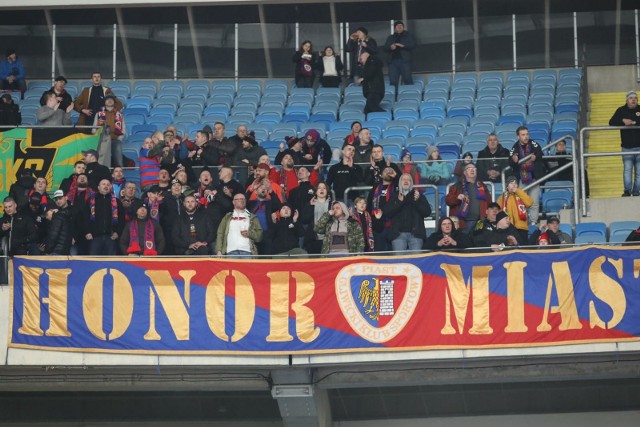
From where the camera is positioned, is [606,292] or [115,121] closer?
[606,292]

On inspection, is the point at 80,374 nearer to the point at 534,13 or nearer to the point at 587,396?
the point at 587,396

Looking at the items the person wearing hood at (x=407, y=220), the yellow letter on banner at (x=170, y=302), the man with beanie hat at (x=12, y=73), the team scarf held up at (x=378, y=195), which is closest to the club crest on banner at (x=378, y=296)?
the person wearing hood at (x=407, y=220)

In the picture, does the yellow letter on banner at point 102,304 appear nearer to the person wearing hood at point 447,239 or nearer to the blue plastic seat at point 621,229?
the person wearing hood at point 447,239

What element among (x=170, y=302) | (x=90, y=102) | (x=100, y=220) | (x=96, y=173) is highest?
(x=90, y=102)

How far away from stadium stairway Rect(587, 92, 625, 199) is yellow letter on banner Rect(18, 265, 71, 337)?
7870 millimetres

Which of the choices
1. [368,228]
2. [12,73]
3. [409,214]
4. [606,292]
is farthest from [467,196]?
[12,73]

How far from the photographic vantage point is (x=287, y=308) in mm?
17031

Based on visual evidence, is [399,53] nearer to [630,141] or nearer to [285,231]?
[630,141]

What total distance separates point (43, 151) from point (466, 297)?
724 centimetres

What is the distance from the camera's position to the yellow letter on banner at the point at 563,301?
16.6m

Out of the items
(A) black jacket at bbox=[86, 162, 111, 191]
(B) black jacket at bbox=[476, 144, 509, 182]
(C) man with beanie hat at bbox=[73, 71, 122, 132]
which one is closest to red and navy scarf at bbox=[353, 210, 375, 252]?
(B) black jacket at bbox=[476, 144, 509, 182]

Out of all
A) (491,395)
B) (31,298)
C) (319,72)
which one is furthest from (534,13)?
(31,298)

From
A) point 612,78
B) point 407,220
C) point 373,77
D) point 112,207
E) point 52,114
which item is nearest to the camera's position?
point 407,220

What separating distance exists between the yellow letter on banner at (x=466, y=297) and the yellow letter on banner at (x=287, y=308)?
1615 mm
